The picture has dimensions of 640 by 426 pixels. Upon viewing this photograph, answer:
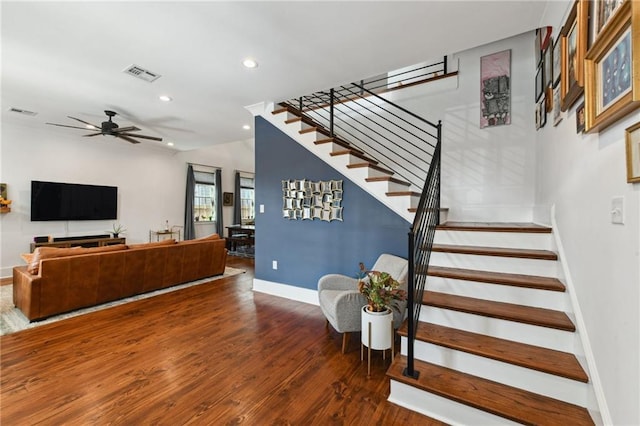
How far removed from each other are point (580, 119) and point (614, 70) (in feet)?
1.80

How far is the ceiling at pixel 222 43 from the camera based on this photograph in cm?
212

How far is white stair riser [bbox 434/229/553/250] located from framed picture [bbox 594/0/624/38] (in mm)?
1570

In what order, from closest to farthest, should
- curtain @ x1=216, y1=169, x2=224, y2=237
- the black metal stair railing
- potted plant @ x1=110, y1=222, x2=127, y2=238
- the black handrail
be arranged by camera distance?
1. the black handrail
2. the black metal stair railing
3. potted plant @ x1=110, y1=222, x2=127, y2=238
4. curtain @ x1=216, y1=169, x2=224, y2=237

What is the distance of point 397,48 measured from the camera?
2678 millimetres

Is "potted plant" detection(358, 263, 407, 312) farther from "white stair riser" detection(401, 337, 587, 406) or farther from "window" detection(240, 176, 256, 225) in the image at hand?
"window" detection(240, 176, 256, 225)

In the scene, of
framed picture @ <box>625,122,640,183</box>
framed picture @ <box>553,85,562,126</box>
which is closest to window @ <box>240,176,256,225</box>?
framed picture @ <box>553,85,562,126</box>

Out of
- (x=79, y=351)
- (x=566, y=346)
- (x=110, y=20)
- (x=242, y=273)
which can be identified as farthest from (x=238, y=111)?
(x=566, y=346)

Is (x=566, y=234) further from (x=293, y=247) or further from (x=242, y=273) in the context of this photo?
(x=242, y=273)

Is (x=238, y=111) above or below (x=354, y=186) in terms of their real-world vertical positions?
above

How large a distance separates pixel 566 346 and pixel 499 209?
2309mm

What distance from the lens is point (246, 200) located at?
9.98 metres

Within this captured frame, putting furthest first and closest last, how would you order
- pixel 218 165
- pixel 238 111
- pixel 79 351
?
pixel 218 165 < pixel 238 111 < pixel 79 351

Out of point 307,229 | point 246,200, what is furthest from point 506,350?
point 246,200

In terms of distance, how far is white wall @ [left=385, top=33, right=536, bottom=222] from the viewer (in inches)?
137
